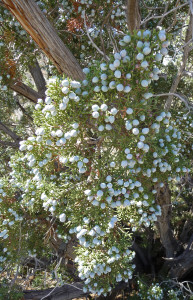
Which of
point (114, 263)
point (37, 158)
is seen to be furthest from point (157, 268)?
point (37, 158)

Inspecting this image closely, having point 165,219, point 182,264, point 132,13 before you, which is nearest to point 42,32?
point 132,13

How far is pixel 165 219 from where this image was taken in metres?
3.35

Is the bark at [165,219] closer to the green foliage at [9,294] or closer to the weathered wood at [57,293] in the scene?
the weathered wood at [57,293]

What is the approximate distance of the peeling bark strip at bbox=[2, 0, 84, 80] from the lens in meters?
1.65

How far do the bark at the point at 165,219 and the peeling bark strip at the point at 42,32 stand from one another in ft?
5.78

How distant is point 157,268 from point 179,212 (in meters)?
1.26

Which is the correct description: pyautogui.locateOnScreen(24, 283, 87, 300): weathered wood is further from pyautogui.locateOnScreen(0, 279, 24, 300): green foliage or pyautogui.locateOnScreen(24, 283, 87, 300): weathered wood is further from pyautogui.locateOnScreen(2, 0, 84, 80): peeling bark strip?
pyautogui.locateOnScreen(2, 0, 84, 80): peeling bark strip

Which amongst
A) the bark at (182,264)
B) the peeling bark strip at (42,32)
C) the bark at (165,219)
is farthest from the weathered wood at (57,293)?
the peeling bark strip at (42,32)

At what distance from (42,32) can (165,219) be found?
9.50ft

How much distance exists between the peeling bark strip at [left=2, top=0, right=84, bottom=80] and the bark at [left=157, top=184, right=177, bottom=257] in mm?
1763

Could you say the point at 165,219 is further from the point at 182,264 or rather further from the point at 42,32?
the point at 42,32

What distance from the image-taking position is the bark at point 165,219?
9.70 feet

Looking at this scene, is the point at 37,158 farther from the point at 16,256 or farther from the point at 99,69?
the point at 16,256

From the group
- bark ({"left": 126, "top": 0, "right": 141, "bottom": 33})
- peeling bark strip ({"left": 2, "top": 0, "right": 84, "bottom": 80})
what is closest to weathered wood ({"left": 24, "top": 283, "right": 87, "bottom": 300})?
peeling bark strip ({"left": 2, "top": 0, "right": 84, "bottom": 80})
